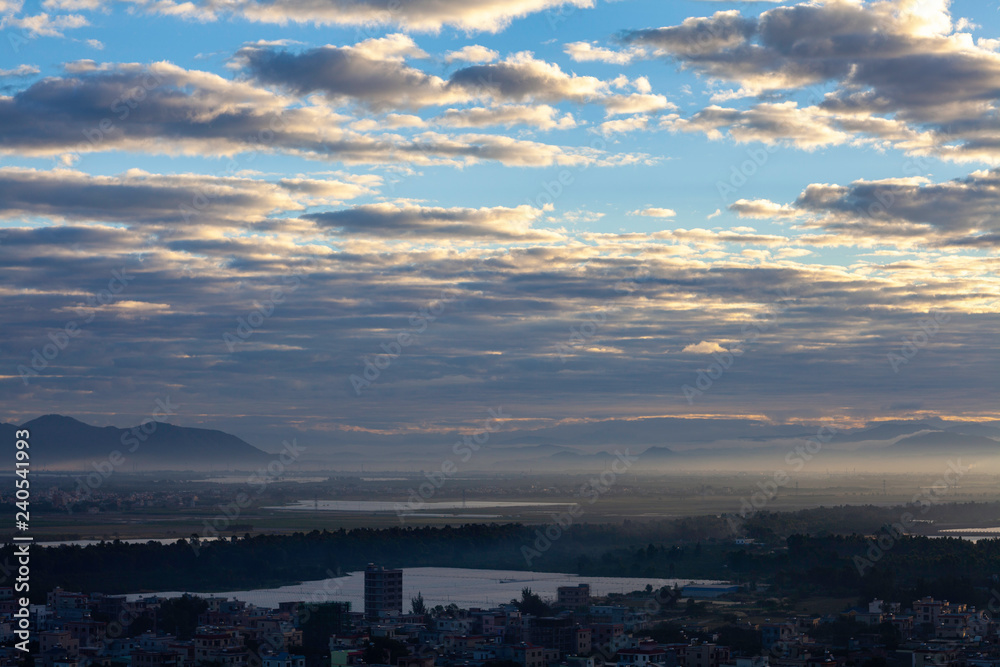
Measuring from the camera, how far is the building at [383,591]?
1816 inches

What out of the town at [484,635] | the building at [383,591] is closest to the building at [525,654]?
the town at [484,635]

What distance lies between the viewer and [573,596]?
46.9 m

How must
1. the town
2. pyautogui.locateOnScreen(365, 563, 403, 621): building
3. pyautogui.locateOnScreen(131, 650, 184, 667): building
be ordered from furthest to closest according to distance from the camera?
pyautogui.locateOnScreen(365, 563, 403, 621): building
the town
pyautogui.locateOnScreen(131, 650, 184, 667): building

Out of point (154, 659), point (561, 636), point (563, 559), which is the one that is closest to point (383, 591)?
point (561, 636)

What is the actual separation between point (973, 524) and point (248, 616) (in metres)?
88.4

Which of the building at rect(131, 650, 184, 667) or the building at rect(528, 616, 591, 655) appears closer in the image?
the building at rect(131, 650, 184, 667)

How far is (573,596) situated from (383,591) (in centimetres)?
756

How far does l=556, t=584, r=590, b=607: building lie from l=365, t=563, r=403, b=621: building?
639cm

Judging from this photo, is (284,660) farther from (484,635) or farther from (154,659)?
(484,635)

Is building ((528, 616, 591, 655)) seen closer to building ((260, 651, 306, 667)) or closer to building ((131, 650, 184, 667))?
building ((260, 651, 306, 667))

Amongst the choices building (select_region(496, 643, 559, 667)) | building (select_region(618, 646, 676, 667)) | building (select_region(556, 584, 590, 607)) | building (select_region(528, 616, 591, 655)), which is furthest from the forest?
building (select_region(496, 643, 559, 667))

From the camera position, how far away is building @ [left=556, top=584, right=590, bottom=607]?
46531 mm

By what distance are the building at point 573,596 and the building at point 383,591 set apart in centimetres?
639

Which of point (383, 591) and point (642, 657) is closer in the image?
point (642, 657)
